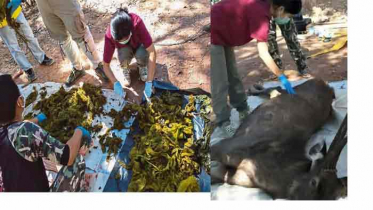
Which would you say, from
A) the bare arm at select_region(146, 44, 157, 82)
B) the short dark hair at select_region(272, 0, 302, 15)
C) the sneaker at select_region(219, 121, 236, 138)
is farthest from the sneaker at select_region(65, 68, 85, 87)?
the short dark hair at select_region(272, 0, 302, 15)

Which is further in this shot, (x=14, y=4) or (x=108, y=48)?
(x=14, y=4)

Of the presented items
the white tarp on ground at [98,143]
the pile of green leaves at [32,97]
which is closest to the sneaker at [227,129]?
the white tarp on ground at [98,143]

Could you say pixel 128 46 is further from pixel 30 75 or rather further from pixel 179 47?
pixel 30 75

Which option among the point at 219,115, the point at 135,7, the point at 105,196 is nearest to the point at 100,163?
the point at 105,196

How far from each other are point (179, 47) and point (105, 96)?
0.67 m

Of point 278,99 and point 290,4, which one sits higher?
point 290,4

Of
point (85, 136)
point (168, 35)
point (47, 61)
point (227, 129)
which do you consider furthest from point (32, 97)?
point (227, 129)

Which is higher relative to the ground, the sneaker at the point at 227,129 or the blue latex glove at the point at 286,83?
the blue latex glove at the point at 286,83

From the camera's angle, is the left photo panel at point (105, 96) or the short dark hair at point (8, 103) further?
the left photo panel at point (105, 96)

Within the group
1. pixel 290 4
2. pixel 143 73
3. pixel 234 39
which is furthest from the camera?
pixel 143 73

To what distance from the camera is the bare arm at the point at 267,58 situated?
2.09 metres

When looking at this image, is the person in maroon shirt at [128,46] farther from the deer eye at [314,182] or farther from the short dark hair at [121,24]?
the deer eye at [314,182]

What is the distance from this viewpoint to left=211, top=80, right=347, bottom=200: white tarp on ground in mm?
2162

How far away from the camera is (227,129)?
Result: 8.09 ft
